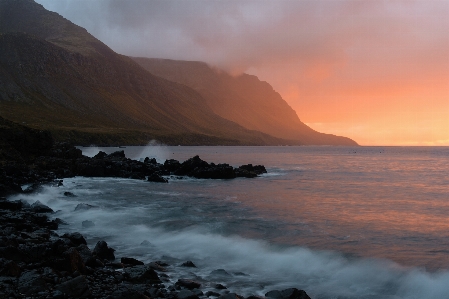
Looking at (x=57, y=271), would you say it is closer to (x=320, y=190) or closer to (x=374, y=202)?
(x=374, y=202)

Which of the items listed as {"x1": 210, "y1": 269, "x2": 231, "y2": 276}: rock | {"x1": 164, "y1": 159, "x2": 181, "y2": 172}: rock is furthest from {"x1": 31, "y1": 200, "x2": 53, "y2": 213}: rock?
{"x1": 164, "y1": 159, "x2": 181, "y2": 172}: rock

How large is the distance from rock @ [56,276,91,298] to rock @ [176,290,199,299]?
2568 millimetres

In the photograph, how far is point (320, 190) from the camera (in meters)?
41.2

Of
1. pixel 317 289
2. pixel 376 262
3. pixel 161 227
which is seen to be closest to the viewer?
pixel 317 289

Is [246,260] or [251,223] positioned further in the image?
[251,223]

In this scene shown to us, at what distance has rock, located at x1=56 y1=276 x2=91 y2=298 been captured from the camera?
10.8 metres

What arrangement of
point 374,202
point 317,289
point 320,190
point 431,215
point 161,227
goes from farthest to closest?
point 320,190 < point 374,202 < point 431,215 < point 161,227 < point 317,289

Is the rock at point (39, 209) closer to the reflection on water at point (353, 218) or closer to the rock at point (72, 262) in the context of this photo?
the reflection on water at point (353, 218)

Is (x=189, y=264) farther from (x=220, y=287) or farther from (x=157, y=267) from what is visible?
(x=220, y=287)

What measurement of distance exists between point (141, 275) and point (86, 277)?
1732 millimetres

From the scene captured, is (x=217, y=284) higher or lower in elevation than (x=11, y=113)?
lower

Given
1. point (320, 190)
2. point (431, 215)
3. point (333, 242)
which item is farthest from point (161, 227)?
point (320, 190)

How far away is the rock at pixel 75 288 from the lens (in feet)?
35.6

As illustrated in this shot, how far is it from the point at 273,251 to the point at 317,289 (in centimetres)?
437
